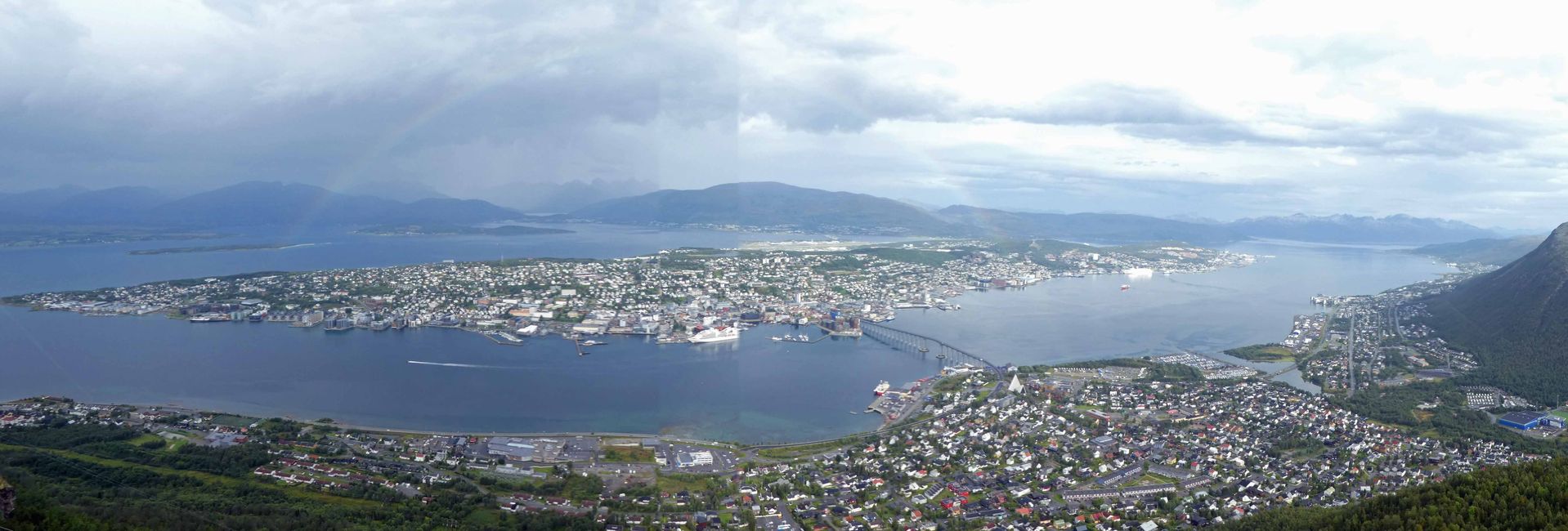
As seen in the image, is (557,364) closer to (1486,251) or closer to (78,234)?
(78,234)

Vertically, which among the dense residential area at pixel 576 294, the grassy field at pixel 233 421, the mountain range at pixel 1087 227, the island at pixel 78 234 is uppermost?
the mountain range at pixel 1087 227

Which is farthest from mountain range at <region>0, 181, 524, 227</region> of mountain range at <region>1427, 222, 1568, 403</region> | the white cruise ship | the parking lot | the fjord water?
mountain range at <region>1427, 222, 1568, 403</region>

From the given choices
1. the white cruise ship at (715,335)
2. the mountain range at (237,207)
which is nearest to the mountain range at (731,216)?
the mountain range at (237,207)

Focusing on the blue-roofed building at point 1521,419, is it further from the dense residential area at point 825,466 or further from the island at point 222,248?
the island at point 222,248

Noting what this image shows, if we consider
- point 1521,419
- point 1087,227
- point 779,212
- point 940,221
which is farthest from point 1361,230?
point 1521,419

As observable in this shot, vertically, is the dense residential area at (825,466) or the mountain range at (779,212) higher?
the mountain range at (779,212)

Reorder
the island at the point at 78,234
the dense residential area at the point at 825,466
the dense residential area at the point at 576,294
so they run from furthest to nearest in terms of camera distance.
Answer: the island at the point at 78,234, the dense residential area at the point at 576,294, the dense residential area at the point at 825,466

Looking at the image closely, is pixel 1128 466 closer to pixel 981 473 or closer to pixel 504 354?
pixel 981 473
